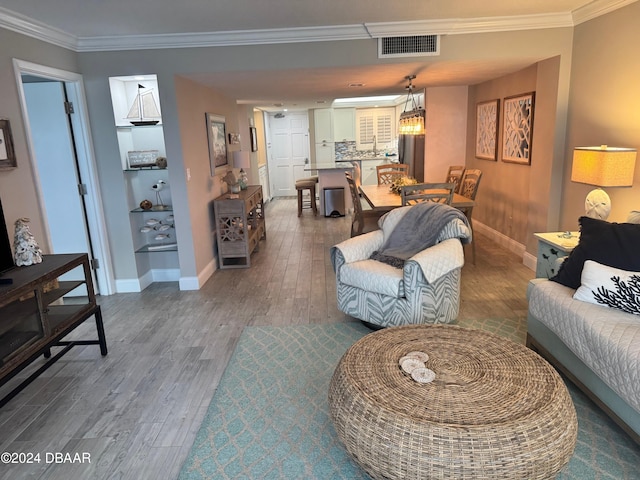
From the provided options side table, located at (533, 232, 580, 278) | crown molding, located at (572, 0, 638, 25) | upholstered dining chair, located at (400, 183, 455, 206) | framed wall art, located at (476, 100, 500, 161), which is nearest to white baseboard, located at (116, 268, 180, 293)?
upholstered dining chair, located at (400, 183, 455, 206)

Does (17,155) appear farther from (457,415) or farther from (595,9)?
(595,9)

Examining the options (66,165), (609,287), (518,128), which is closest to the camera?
(609,287)

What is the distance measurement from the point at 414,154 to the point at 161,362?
5.12 meters

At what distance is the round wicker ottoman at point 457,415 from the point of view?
1.46 metres

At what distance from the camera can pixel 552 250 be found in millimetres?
2988

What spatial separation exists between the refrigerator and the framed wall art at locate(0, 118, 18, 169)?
499 centimetres

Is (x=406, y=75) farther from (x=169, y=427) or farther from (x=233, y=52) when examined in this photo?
(x=169, y=427)

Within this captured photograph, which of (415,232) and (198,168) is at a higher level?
(198,168)

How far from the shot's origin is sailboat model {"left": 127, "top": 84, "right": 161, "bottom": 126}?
4012mm

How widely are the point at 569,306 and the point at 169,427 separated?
215 centimetres

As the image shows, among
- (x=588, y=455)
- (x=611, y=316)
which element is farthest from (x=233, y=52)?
(x=588, y=455)

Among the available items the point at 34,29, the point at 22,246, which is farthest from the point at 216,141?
the point at 22,246

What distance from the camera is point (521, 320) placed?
3213mm

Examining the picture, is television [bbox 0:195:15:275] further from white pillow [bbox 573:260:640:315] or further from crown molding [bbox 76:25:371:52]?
white pillow [bbox 573:260:640:315]
